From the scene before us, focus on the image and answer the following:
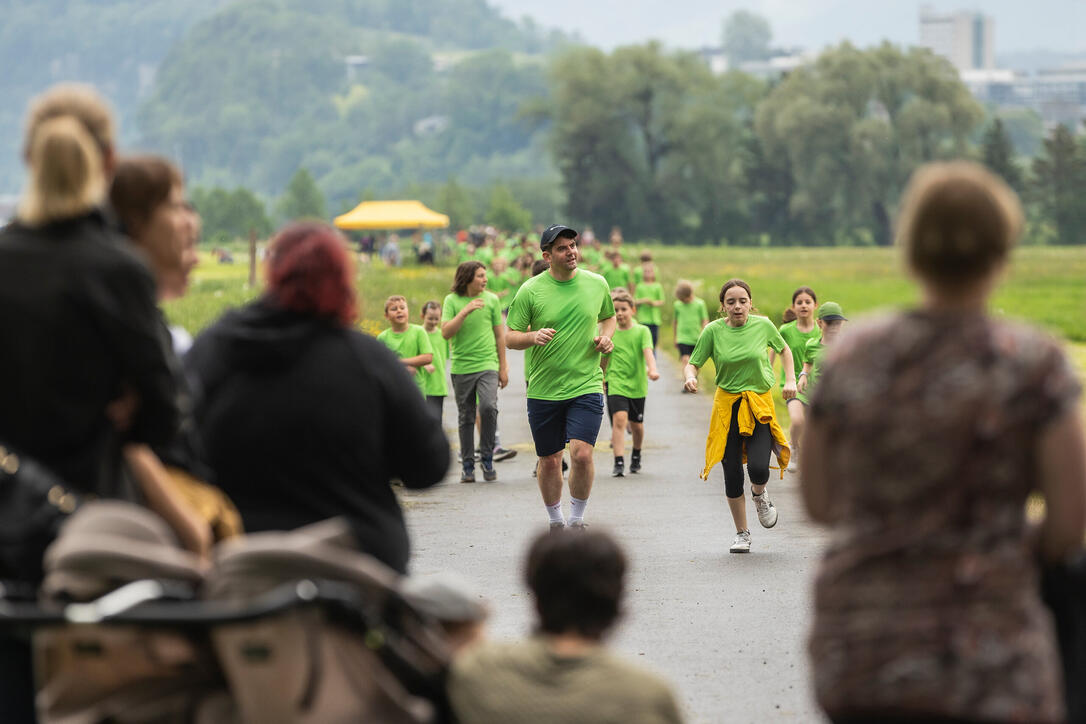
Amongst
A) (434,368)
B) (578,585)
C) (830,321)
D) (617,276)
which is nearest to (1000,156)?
(617,276)

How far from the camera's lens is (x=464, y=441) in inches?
585

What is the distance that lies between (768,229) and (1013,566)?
422ft

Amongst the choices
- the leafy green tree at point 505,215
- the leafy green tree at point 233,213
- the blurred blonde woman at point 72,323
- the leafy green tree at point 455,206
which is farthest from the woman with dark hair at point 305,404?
the leafy green tree at point 233,213

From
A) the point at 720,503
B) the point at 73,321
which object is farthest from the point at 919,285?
the point at 720,503

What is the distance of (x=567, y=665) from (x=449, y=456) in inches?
32.7

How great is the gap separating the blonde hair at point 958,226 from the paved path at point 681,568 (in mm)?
3516

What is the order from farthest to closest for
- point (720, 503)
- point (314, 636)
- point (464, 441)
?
point (464, 441)
point (720, 503)
point (314, 636)

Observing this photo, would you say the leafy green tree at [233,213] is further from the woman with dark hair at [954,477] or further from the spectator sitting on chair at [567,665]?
the woman with dark hair at [954,477]

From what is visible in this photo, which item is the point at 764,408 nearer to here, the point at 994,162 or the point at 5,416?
the point at 5,416

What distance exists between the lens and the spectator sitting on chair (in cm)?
359

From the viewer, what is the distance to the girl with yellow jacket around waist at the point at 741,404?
1066cm

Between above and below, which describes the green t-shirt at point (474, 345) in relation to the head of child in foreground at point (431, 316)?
below

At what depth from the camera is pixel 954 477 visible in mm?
3266

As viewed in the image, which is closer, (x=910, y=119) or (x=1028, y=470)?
(x=1028, y=470)
